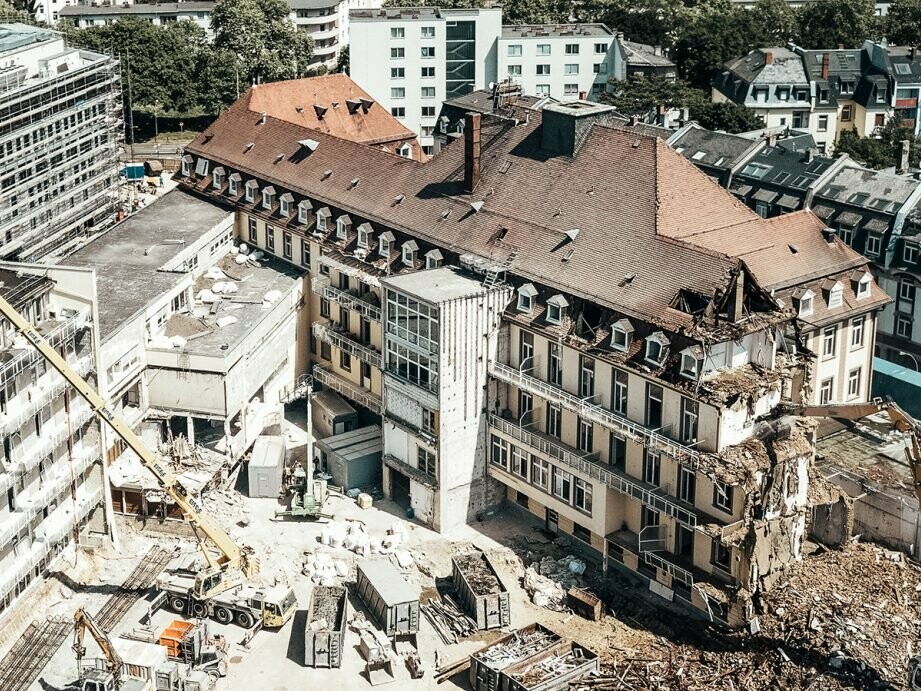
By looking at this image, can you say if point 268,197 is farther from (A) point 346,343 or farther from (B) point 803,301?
(B) point 803,301

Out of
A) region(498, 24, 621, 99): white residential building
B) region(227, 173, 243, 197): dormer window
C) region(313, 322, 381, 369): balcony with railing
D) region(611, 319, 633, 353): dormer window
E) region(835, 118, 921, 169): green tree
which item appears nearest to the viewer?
region(611, 319, 633, 353): dormer window

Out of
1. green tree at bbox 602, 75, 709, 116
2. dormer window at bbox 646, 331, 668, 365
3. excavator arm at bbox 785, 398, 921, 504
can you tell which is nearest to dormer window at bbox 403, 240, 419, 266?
dormer window at bbox 646, 331, 668, 365

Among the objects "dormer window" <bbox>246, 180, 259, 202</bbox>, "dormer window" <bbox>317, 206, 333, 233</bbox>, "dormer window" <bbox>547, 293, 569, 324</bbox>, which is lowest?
"dormer window" <bbox>547, 293, 569, 324</bbox>

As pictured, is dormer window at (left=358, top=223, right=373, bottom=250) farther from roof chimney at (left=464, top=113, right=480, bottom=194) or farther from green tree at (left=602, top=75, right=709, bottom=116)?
green tree at (left=602, top=75, right=709, bottom=116)

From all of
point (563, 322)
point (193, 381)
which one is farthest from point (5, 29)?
point (563, 322)

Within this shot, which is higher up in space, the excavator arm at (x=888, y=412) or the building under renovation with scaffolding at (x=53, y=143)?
the building under renovation with scaffolding at (x=53, y=143)

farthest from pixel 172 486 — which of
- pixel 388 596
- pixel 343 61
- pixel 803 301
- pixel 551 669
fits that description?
pixel 343 61

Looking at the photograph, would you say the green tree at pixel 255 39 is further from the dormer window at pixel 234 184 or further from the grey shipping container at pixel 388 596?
the grey shipping container at pixel 388 596

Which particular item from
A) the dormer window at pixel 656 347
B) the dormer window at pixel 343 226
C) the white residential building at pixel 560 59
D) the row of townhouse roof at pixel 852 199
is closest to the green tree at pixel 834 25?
the white residential building at pixel 560 59
